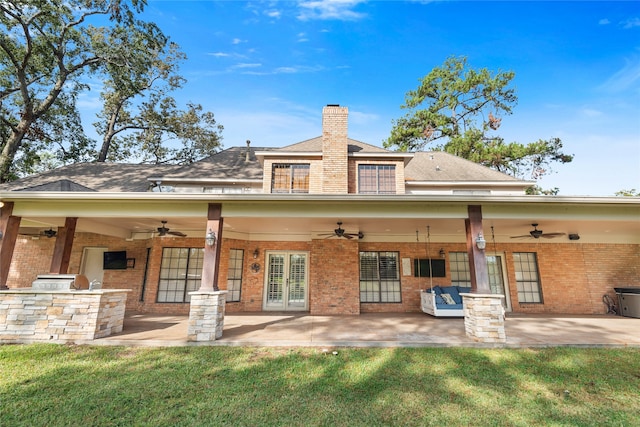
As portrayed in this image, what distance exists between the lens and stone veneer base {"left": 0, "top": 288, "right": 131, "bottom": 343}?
5.39 m

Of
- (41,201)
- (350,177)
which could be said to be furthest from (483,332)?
(41,201)

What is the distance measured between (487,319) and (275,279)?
21.1 feet

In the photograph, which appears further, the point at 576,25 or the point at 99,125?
the point at 99,125

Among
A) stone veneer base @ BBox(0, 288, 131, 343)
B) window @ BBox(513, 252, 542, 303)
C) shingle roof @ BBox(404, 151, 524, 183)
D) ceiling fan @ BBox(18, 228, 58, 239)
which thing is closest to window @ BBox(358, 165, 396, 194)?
shingle roof @ BBox(404, 151, 524, 183)

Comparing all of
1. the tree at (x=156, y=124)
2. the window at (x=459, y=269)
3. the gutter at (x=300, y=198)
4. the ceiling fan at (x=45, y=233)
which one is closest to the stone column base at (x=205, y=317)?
the gutter at (x=300, y=198)

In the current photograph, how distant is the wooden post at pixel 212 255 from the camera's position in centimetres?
578

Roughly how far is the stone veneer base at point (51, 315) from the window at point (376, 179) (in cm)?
798

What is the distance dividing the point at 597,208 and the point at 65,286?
451 inches

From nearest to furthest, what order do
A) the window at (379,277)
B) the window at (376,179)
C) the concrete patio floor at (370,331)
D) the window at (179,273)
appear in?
the concrete patio floor at (370,331) < the window at (179,273) < the window at (379,277) < the window at (376,179)

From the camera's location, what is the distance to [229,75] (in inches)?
422

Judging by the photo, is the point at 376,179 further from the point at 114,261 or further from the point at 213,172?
the point at 114,261

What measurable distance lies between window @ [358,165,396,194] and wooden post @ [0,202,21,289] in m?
9.17

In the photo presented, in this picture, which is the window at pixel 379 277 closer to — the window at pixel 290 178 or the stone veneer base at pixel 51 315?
the window at pixel 290 178

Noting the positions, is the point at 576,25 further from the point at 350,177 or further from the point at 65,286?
the point at 65,286
